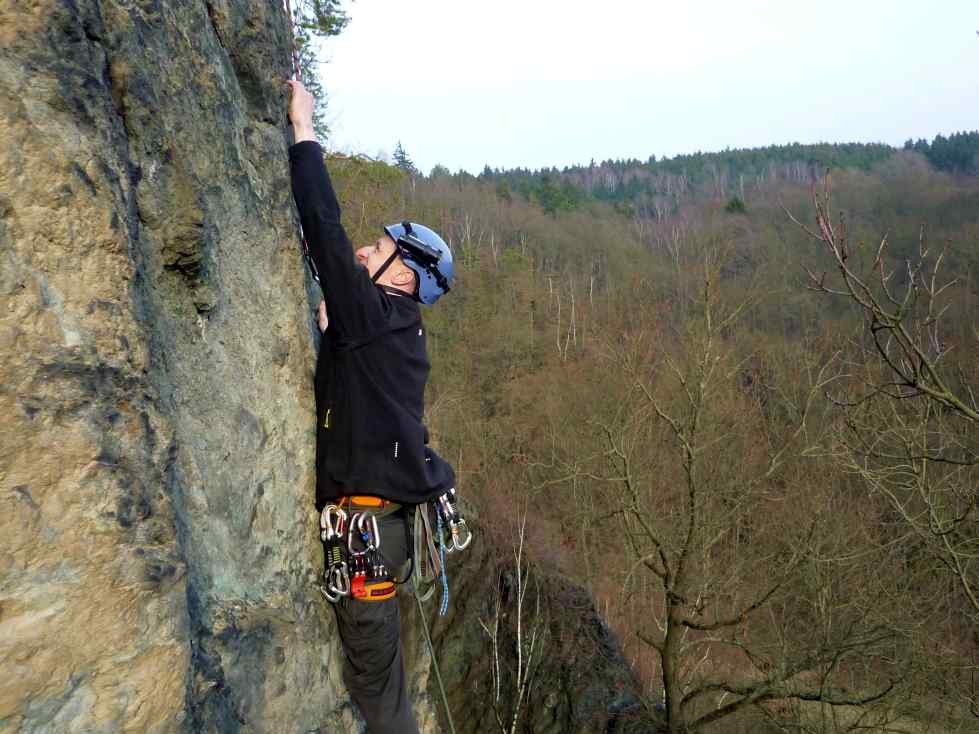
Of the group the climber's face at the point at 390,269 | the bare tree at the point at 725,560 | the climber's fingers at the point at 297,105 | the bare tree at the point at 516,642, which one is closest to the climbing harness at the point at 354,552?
the climber's face at the point at 390,269

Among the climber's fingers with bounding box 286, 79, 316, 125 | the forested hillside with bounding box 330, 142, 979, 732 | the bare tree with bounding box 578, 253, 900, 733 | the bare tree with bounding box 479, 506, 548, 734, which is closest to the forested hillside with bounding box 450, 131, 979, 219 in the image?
the forested hillside with bounding box 330, 142, 979, 732

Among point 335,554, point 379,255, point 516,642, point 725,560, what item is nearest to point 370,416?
point 335,554

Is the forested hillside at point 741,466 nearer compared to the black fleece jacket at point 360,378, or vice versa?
the black fleece jacket at point 360,378

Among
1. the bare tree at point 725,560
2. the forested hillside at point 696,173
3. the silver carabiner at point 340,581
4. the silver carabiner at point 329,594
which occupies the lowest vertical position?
the bare tree at point 725,560

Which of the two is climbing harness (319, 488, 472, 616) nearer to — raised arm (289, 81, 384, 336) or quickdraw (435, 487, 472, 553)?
quickdraw (435, 487, 472, 553)

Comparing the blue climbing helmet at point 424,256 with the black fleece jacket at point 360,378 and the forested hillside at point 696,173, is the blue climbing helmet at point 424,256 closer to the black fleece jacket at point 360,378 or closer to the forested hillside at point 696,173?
the black fleece jacket at point 360,378

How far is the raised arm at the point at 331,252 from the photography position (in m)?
2.73

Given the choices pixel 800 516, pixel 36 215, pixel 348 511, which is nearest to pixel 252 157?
pixel 36 215

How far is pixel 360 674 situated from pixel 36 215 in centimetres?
212

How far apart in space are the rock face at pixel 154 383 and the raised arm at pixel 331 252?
162 millimetres

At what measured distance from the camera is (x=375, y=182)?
17.3 meters

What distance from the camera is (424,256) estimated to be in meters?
3.02

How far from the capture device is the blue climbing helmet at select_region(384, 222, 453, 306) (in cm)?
299

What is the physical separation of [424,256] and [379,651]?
1609mm
